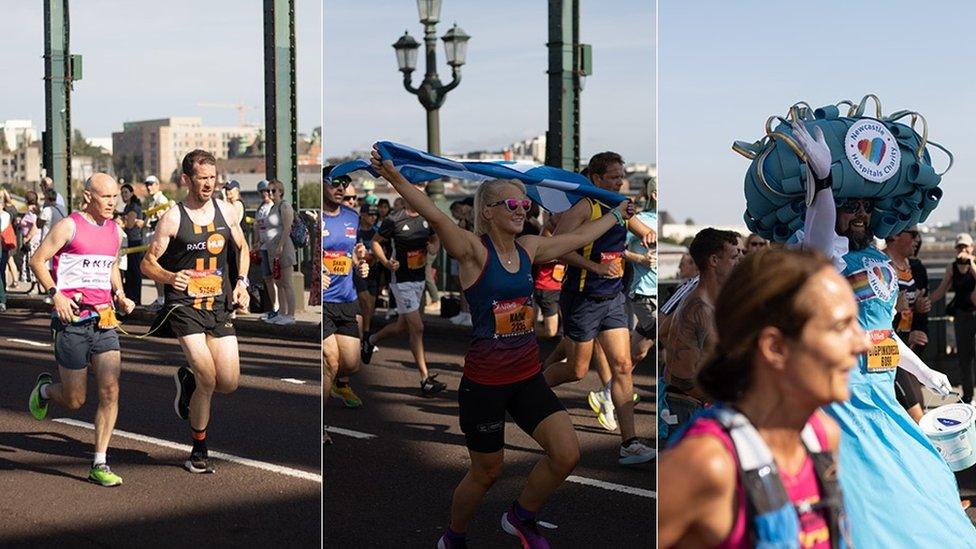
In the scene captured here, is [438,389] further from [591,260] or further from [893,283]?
[893,283]

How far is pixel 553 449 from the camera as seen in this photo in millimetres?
4625

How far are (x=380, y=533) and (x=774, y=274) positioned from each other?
3783 millimetres

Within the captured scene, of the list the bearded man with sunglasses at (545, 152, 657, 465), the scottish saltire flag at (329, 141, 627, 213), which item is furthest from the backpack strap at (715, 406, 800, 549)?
the bearded man with sunglasses at (545, 152, 657, 465)

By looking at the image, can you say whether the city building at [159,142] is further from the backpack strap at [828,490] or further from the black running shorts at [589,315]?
the backpack strap at [828,490]

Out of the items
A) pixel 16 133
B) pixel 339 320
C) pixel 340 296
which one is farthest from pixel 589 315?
pixel 16 133

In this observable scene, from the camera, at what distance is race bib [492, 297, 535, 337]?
15.1ft

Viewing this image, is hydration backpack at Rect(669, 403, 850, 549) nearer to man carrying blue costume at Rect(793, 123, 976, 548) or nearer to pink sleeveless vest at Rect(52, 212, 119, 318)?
man carrying blue costume at Rect(793, 123, 976, 548)

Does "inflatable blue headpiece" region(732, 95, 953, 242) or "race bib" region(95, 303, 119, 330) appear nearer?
"inflatable blue headpiece" region(732, 95, 953, 242)

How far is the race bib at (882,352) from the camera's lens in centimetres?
385

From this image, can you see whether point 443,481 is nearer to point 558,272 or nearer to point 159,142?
point 558,272

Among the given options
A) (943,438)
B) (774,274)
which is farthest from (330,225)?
(774,274)

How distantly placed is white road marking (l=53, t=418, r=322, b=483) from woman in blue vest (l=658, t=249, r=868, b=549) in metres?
4.40

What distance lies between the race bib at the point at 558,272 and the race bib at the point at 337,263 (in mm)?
869

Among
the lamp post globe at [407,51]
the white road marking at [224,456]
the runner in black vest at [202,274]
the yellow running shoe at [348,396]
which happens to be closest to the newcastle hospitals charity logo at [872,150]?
the lamp post globe at [407,51]
